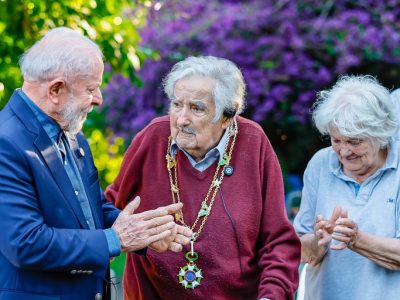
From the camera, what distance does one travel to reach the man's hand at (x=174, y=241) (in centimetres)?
387

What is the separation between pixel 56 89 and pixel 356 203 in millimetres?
1481

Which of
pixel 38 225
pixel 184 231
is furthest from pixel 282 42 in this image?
pixel 38 225

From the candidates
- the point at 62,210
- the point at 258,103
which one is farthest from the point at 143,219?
the point at 258,103

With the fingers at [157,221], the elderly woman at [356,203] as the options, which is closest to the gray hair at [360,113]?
the elderly woman at [356,203]

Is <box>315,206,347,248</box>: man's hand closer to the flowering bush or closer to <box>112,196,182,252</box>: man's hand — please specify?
<box>112,196,182,252</box>: man's hand

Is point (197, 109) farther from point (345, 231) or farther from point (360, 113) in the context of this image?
point (345, 231)

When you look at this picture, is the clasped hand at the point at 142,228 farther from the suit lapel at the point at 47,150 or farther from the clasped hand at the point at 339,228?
the clasped hand at the point at 339,228

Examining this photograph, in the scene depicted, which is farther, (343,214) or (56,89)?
(343,214)

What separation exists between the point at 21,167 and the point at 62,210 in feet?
0.82

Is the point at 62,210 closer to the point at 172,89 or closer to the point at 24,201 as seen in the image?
the point at 24,201

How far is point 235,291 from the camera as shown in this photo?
423cm

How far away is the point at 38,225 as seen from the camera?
349 cm

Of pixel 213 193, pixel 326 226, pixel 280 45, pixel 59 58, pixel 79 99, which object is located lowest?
pixel 326 226

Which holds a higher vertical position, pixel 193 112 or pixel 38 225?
pixel 193 112
